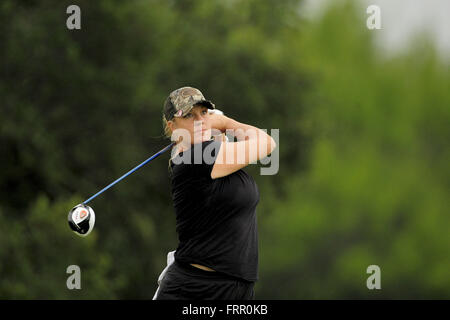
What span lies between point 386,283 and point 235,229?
30363 mm

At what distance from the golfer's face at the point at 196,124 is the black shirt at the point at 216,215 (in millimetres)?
133

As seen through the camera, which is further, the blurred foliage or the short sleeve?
the blurred foliage

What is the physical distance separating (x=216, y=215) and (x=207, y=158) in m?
0.36

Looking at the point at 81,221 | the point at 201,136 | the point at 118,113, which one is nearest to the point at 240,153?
the point at 201,136

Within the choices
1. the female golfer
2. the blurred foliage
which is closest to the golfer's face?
the female golfer

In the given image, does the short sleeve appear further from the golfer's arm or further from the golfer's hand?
the golfer's hand

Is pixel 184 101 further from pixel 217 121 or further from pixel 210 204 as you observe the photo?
pixel 210 204

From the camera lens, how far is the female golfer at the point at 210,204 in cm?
504

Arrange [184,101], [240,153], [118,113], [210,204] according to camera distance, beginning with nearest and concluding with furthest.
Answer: [240,153] < [210,204] < [184,101] < [118,113]

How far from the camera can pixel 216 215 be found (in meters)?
5.12

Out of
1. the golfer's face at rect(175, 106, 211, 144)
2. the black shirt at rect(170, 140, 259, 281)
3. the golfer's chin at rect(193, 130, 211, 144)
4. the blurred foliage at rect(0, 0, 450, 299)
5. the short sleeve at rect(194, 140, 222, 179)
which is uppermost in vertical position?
the blurred foliage at rect(0, 0, 450, 299)

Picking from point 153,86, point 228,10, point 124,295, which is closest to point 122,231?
point 124,295

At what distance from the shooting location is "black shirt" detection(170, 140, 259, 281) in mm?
5078

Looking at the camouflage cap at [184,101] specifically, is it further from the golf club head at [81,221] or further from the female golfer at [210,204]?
the golf club head at [81,221]
